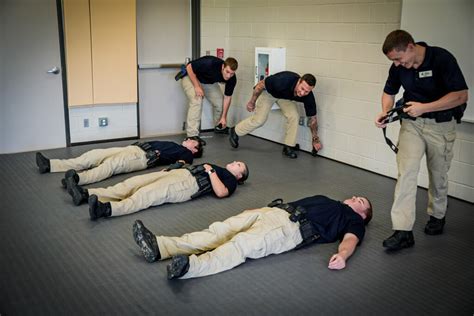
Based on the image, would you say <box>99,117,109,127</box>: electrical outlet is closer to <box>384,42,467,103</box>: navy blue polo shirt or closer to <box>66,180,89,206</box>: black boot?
<box>66,180,89,206</box>: black boot

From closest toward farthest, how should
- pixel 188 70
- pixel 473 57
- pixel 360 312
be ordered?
pixel 360 312, pixel 473 57, pixel 188 70

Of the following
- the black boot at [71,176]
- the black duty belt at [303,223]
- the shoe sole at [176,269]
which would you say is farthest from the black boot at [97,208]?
the black duty belt at [303,223]

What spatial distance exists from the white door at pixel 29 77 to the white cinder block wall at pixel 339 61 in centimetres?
223

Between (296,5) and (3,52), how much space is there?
3562 millimetres

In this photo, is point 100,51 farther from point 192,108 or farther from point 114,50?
point 192,108

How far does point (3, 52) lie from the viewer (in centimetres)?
619

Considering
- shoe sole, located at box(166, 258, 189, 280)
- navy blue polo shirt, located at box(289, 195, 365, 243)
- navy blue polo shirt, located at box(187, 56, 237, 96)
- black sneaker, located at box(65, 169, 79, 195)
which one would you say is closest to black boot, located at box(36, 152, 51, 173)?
black sneaker, located at box(65, 169, 79, 195)

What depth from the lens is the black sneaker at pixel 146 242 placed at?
141 inches

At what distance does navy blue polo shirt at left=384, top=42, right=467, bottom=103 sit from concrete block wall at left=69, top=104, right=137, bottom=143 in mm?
4159

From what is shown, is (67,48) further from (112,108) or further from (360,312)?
(360,312)

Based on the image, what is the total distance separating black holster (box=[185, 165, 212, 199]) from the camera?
15.5 ft

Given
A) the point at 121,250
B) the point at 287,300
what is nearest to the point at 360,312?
the point at 287,300

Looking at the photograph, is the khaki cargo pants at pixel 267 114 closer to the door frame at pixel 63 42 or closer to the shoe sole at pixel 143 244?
the door frame at pixel 63 42

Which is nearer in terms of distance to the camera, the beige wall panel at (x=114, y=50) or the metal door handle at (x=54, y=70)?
the metal door handle at (x=54, y=70)
